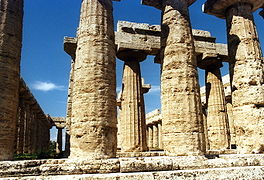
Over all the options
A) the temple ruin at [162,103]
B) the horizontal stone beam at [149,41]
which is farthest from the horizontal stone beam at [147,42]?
the temple ruin at [162,103]

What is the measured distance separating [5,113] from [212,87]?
14164mm

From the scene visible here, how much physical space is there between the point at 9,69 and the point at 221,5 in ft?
35.5

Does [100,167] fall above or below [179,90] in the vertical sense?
below

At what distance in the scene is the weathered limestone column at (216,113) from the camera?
54.8 ft

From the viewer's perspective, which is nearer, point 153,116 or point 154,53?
point 154,53

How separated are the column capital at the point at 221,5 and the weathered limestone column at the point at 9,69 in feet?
31.7

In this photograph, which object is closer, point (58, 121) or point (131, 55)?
point (131, 55)

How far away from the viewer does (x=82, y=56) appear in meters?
8.59

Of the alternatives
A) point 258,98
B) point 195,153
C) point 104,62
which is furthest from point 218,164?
point 104,62

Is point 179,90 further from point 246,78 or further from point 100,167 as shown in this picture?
point 100,167

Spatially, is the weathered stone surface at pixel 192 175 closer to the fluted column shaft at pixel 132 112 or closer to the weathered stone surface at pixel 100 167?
the weathered stone surface at pixel 100 167

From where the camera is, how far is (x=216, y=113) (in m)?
17.2

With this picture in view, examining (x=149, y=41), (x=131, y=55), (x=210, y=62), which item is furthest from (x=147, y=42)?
(x=210, y=62)

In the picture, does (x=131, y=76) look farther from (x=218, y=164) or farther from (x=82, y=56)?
(x=218, y=164)
